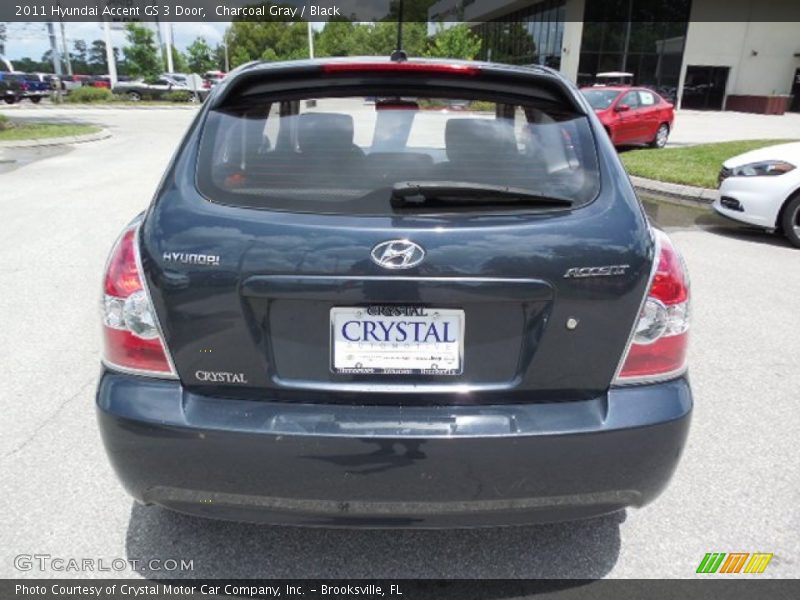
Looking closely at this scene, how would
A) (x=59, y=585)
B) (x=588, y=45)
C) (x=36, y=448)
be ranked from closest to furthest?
(x=59, y=585)
(x=36, y=448)
(x=588, y=45)

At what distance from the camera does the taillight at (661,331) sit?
2070mm

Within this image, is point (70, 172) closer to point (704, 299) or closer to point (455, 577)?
point (704, 299)

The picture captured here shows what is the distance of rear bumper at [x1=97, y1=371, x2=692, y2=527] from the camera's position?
1.94 m

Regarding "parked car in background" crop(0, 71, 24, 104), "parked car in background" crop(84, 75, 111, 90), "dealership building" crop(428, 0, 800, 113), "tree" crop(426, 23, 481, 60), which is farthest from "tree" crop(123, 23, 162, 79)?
"dealership building" crop(428, 0, 800, 113)

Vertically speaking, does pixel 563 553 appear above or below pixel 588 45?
below

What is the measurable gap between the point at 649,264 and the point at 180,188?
153 cm

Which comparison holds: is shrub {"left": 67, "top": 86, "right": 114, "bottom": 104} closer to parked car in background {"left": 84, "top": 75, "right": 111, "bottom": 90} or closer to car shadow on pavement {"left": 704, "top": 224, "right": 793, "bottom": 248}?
parked car in background {"left": 84, "top": 75, "right": 111, "bottom": 90}

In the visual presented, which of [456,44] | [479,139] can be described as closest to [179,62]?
[456,44]

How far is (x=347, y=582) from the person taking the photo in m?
2.32

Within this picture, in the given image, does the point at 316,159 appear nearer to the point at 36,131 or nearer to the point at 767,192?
the point at 767,192

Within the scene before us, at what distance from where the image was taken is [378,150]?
7.85 feet

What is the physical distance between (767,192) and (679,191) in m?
2.91

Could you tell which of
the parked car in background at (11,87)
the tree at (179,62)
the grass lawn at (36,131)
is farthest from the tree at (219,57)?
the grass lawn at (36,131)

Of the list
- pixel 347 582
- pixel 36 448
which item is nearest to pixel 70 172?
pixel 36 448
